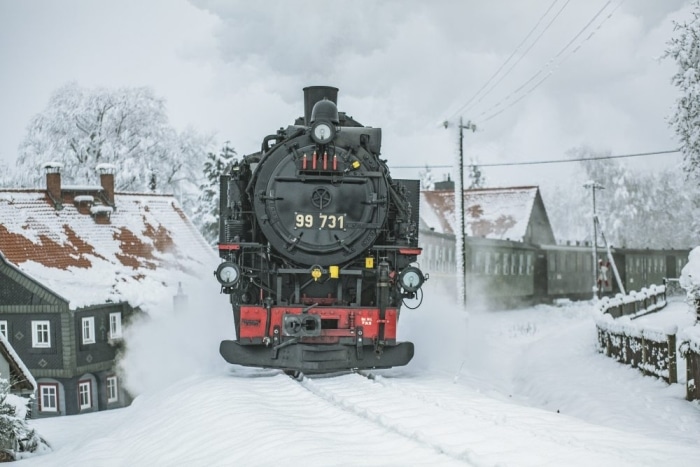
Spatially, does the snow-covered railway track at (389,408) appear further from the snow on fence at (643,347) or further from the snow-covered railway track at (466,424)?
the snow on fence at (643,347)

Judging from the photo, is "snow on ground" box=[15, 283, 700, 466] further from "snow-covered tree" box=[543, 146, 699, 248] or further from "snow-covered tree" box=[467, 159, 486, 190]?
"snow-covered tree" box=[467, 159, 486, 190]

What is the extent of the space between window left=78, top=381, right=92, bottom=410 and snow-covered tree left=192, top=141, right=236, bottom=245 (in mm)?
15395

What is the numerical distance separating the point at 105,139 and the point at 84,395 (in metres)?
18.9

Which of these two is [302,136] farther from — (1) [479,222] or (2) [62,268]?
(1) [479,222]

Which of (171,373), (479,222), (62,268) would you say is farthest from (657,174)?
(171,373)

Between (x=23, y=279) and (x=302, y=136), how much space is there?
16.3 metres

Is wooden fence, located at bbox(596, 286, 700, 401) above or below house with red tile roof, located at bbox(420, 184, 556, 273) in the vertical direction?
below

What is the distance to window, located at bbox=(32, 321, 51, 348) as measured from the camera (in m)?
25.0

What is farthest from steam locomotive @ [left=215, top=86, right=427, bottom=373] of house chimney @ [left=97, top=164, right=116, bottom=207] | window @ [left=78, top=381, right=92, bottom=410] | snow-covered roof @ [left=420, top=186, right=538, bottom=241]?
snow-covered roof @ [left=420, top=186, right=538, bottom=241]

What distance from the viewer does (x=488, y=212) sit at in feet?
143

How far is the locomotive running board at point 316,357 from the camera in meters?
10.9

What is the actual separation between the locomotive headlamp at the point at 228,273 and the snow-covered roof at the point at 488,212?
100 feet

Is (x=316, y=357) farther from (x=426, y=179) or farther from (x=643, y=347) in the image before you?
(x=426, y=179)

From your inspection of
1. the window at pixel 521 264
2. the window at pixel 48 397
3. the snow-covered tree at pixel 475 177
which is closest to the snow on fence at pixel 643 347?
the window at pixel 48 397
